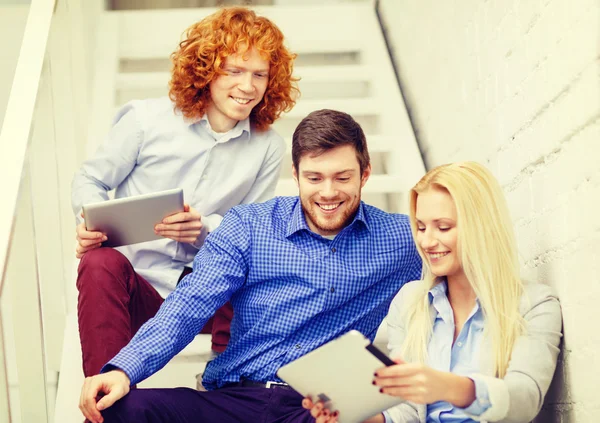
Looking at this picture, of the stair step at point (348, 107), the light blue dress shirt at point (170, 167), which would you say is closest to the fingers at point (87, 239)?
the light blue dress shirt at point (170, 167)

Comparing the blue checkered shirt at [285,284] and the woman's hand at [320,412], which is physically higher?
the blue checkered shirt at [285,284]

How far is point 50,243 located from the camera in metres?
2.75

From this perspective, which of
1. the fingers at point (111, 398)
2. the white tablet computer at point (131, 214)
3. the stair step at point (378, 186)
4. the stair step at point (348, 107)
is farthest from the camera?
the stair step at point (348, 107)

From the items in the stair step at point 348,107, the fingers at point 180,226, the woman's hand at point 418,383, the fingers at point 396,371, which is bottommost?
the woman's hand at point 418,383

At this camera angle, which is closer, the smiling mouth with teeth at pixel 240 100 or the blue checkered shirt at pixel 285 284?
the blue checkered shirt at pixel 285 284

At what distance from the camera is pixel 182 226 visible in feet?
6.97

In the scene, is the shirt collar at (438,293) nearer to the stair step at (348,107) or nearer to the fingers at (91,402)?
the fingers at (91,402)

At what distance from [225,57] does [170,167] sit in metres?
0.33

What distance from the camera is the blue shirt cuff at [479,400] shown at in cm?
149

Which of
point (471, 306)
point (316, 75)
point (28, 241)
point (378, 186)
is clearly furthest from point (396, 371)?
point (316, 75)

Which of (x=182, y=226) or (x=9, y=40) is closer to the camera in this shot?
(x=182, y=226)

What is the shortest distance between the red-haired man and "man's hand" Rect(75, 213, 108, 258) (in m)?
0.17

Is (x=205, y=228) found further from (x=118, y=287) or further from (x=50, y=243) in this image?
(x=50, y=243)

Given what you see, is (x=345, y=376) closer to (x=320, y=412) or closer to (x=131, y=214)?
(x=320, y=412)
